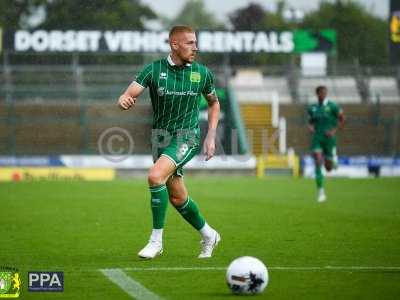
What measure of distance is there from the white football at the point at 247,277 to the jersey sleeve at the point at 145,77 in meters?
3.04

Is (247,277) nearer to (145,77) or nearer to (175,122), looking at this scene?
(175,122)

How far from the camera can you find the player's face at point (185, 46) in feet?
36.3

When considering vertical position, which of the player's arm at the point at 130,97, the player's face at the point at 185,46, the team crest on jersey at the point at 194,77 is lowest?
the player's arm at the point at 130,97

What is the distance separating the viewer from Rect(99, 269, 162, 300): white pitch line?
849 cm

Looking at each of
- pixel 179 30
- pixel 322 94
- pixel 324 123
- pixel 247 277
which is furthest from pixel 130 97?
pixel 324 123

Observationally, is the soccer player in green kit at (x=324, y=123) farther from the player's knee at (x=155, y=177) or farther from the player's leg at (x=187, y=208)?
the player's knee at (x=155, y=177)

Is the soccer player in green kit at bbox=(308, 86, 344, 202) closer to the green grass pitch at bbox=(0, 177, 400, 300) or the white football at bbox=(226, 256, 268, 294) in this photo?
the green grass pitch at bbox=(0, 177, 400, 300)

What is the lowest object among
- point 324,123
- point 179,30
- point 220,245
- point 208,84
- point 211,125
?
point 220,245

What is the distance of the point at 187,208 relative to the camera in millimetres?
11312

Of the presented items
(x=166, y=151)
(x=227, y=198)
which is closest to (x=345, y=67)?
(x=227, y=198)

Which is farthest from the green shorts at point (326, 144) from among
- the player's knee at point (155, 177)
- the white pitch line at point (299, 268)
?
the white pitch line at point (299, 268)

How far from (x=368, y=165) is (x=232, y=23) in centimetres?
1851

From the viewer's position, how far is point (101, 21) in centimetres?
3409

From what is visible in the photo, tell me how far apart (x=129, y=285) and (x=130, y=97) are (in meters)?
2.30
